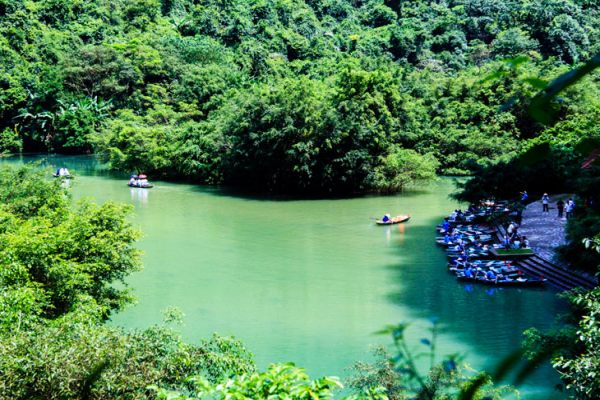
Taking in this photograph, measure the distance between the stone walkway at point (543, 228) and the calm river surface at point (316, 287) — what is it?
5.33ft

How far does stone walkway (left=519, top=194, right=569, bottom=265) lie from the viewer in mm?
11805

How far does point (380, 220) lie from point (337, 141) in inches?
145

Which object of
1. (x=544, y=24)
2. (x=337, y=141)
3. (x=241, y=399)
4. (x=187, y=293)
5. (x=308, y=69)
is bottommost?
(x=187, y=293)

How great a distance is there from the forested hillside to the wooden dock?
105 inches

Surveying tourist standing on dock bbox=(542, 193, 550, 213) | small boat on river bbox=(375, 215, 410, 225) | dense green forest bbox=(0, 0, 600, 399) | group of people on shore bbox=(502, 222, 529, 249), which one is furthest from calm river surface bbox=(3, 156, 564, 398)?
tourist standing on dock bbox=(542, 193, 550, 213)

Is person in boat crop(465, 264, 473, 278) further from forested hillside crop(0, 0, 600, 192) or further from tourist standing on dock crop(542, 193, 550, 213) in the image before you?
tourist standing on dock crop(542, 193, 550, 213)

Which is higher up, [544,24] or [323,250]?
[544,24]

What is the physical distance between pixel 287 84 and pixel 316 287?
9.77 m

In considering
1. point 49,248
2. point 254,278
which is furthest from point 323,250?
point 49,248

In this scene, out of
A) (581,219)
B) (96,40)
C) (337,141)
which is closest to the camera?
(581,219)

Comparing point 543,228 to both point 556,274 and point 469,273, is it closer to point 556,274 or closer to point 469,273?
point 556,274

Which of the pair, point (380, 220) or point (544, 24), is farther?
point (544, 24)

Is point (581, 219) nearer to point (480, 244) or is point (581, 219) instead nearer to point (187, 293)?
point (480, 244)

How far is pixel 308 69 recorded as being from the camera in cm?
3069
